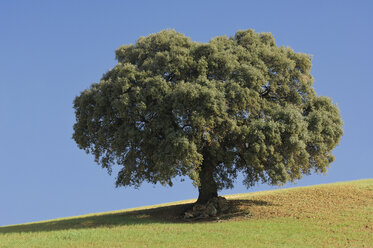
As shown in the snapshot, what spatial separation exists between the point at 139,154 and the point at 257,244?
11.3 meters

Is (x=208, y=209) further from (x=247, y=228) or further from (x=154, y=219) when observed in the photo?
(x=247, y=228)

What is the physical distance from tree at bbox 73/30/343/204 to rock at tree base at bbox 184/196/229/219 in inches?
37.1

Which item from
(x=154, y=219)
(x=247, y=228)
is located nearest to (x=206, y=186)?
(x=154, y=219)

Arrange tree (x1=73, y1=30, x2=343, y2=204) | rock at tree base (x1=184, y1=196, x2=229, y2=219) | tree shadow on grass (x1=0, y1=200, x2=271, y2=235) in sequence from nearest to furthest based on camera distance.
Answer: tree (x1=73, y1=30, x2=343, y2=204) < tree shadow on grass (x1=0, y1=200, x2=271, y2=235) < rock at tree base (x1=184, y1=196, x2=229, y2=219)

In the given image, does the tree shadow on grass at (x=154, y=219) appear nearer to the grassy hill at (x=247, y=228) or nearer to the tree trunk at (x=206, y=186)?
the grassy hill at (x=247, y=228)

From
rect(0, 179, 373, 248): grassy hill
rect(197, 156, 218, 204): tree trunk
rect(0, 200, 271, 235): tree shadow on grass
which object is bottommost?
rect(0, 179, 373, 248): grassy hill

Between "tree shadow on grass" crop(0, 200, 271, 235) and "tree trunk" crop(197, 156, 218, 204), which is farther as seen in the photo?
"tree trunk" crop(197, 156, 218, 204)

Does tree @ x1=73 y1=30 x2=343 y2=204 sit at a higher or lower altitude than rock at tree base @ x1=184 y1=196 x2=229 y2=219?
higher

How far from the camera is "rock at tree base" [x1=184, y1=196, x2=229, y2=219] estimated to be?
89.0 ft

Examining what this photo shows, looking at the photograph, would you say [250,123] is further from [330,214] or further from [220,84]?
[330,214]

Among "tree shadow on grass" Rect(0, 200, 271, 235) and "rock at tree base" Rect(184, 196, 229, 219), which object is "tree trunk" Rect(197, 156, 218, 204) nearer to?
"rock at tree base" Rect(184, 196, 229, 219)

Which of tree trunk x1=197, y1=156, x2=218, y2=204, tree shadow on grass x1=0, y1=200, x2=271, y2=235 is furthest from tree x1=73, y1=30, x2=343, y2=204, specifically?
tree shadow on grass x1=0, y1=200, x2=271, y2=235

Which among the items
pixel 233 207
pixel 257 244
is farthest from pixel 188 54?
pixel 257 244

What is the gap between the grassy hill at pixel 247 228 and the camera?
771 inches
